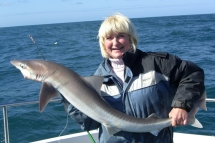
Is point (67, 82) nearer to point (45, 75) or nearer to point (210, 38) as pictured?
point (45, 75)

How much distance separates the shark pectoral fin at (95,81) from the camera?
2.69 metres

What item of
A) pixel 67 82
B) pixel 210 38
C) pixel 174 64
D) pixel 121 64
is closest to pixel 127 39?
pixel 121 64

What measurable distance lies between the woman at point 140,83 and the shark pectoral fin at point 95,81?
0.13m

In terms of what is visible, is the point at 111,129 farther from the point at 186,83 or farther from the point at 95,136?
the point at 95,136

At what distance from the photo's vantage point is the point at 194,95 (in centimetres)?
274

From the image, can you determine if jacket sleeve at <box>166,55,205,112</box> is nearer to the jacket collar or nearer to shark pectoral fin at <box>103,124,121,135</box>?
the jacket collar

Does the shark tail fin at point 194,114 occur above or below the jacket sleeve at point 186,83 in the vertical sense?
below

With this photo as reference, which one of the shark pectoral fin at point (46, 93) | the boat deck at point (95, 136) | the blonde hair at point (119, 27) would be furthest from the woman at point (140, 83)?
the boat deck at point (95, 136)

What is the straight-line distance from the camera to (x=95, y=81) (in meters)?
2.71

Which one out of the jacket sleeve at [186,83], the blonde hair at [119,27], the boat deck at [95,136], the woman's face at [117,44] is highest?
the blonde hair at [119,27]

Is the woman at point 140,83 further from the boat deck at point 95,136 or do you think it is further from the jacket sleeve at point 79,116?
the boat deck at point 95,136

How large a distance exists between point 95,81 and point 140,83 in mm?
369

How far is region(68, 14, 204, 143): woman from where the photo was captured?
2.74m

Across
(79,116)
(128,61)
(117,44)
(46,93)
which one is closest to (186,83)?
(128,61)
